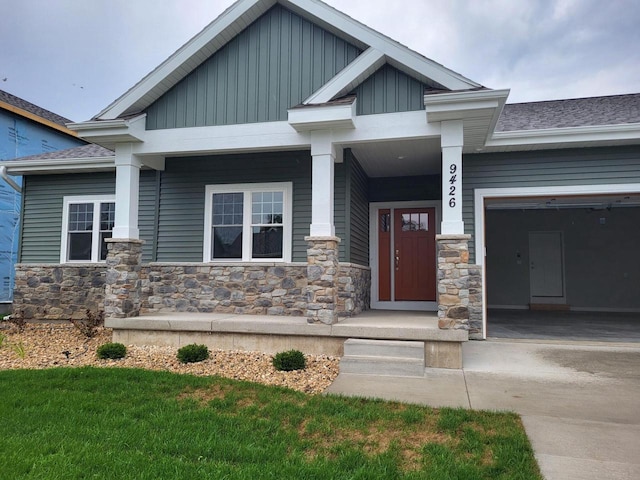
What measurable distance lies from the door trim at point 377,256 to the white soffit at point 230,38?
11.1 ft

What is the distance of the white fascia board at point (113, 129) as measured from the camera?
24.1ft

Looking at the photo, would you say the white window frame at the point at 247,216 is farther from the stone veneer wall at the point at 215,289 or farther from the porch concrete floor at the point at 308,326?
the porch concrete floor at the point at 308,326

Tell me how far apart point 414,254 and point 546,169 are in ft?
9.67

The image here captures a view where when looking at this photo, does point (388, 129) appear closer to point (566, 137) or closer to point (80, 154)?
point (566, 137)

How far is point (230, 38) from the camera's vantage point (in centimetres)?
758

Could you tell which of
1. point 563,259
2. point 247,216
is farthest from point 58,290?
point 563,259

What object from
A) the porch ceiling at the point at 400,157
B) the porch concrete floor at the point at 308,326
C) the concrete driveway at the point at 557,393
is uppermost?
the porch ceiling at the point at 400,157

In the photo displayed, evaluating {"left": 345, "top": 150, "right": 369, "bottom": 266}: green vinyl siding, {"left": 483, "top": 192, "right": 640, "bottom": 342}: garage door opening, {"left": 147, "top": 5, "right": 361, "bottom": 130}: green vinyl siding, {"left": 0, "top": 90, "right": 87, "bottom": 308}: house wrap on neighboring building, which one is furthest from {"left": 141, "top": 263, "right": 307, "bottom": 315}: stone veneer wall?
{"left": 0, "top": 90, "right": 87, "bottom": 308}: house wrap on neighboring building

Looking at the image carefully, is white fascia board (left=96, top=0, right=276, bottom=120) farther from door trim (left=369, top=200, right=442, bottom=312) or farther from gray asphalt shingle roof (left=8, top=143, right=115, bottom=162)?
door trim (left=369, top=200, right=442, bottom=312)

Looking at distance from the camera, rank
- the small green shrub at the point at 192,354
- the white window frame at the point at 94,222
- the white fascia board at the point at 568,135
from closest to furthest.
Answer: the small green shrub at the point at 192,354 → the white fascia board at the point at 568,135 → the white window frame at the point at 94,222

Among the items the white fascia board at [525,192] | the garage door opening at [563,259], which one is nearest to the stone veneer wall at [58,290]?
the white fascia board at [525,192]

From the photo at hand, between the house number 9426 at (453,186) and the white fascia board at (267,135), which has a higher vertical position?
the white fascia board at (267,135)

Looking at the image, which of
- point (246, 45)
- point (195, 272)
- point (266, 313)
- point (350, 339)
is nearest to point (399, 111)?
point (246, 45)

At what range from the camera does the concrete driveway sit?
3227 mm
